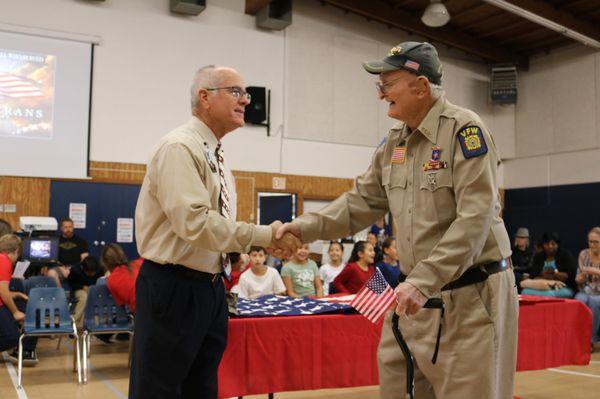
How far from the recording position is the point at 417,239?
2246 millimetres

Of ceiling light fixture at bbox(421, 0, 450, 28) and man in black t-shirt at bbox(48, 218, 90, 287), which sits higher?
ceiling light fixture at bbox(421, 0, 450, 28)

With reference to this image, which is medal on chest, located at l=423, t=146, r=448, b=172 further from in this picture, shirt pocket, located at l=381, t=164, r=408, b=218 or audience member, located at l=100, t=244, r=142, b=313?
audience member, located at l=100, t=244, r=142, b=313

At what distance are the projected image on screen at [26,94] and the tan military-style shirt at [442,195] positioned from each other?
9389 mm

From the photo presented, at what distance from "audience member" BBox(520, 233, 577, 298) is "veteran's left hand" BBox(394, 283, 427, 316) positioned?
6.57 meters

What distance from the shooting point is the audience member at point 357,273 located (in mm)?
6555

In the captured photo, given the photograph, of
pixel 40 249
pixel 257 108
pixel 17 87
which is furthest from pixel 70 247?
pixel 257 108

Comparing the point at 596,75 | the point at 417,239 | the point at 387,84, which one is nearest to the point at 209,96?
the point at 387,84

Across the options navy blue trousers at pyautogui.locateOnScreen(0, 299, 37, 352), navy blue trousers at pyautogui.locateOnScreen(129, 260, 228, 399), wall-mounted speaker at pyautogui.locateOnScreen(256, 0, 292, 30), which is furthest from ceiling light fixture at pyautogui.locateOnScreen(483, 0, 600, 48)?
navy blue trousers at pyautogui.locateOnScreen(129, 260, 228, 399)

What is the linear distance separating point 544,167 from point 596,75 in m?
2.43

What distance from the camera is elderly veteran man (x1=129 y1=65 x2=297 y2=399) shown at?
238cm

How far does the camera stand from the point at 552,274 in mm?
8539

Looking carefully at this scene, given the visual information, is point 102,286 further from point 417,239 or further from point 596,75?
point 596,75

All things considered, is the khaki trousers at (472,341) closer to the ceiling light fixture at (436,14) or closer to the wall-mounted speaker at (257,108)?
the wall-mounted speaker at (257,108)

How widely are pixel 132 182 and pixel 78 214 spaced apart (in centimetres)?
110
